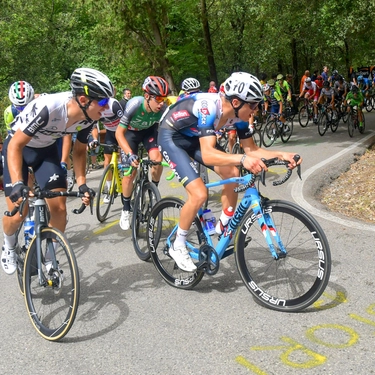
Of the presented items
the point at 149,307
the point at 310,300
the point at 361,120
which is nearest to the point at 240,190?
the point at 310,300

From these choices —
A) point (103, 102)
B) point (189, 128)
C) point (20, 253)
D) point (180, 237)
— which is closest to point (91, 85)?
point (103, 102)

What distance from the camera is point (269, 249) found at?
4.17 m

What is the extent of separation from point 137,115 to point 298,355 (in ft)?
12.7

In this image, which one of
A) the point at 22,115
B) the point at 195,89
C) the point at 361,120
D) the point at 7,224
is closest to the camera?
the point at 22,115

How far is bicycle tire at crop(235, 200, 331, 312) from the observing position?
387cm

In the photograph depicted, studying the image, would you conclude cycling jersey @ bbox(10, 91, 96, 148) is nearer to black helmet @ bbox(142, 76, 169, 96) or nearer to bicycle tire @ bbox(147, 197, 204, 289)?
bicycle tire @ bbox(147, 197, 204, 289)

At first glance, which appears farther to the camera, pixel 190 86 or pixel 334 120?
pixel 334 120

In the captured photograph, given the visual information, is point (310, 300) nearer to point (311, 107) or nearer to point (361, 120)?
point (361, 120)

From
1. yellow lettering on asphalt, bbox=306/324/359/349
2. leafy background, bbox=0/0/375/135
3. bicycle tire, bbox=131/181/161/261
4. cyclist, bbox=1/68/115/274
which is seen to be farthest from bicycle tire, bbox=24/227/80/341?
leafy background, bbox=0/0/375/135

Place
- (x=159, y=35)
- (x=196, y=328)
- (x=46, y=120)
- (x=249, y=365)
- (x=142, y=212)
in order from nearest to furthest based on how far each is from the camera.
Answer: (x=249, y=365), (x=196, y=328), (x=46, y=120), (x=142, y=212), (x=159, y=35)

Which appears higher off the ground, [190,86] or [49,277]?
[190,86]

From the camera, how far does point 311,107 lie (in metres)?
19.8

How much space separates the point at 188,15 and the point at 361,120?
43.3 ft

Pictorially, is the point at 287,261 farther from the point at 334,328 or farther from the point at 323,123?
the point at 323,123
